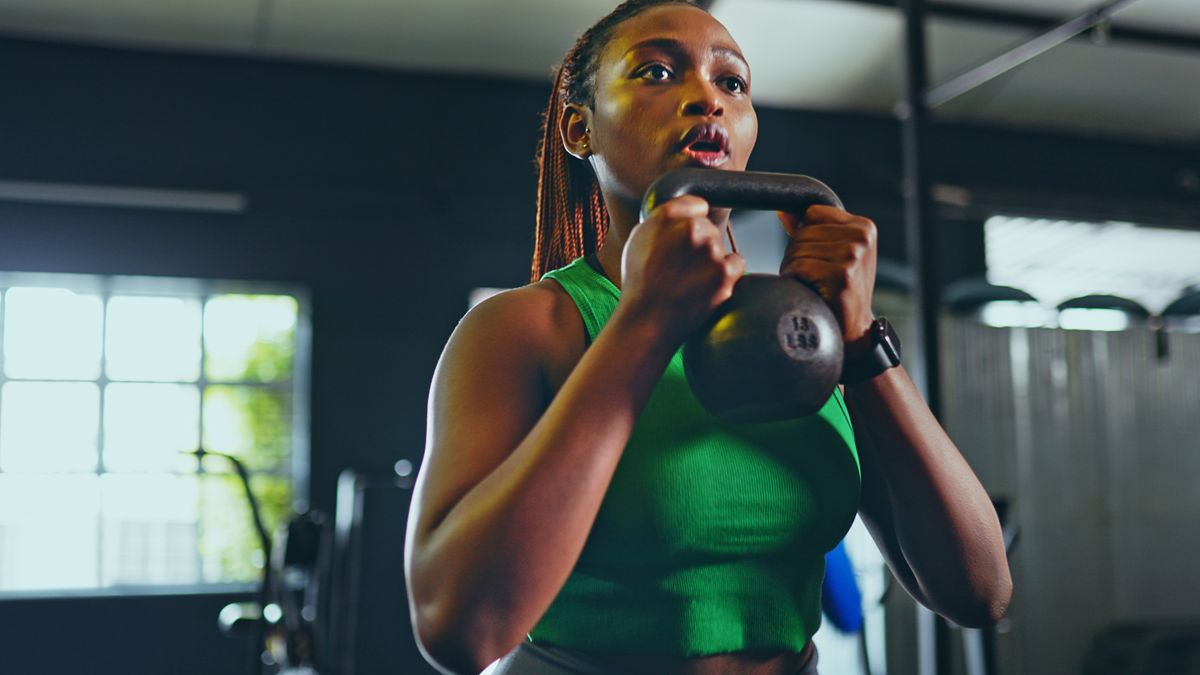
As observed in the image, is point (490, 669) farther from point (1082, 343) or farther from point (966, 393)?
point (1082, 343)

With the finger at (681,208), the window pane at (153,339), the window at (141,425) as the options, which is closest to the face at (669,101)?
the finger at (681,208)

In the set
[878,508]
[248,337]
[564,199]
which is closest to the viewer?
[878,508]

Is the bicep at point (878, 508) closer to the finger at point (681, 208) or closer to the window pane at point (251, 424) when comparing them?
the finger at point (681, 208)

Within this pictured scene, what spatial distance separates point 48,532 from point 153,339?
1206 millimetres

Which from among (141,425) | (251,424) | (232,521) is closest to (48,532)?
(141,425)

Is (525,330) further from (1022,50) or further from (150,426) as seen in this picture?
(150,426)

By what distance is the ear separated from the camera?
918 millimetres

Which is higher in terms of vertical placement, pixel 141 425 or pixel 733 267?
pixel 733 267

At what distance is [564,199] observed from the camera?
104 cm

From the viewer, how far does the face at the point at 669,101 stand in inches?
31.9

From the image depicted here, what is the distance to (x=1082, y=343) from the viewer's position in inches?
248

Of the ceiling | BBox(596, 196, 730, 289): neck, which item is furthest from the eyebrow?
the ceiling

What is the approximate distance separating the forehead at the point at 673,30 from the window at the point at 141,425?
584 centimetres

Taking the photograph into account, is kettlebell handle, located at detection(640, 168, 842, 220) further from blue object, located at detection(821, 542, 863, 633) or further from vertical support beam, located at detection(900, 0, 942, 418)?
vertical support beam, located at detection(900, 0, 942, 418)
